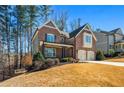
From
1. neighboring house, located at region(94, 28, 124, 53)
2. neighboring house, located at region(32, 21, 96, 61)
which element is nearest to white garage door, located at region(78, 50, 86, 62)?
neighboring house, located at region(32, 21, 96, 61)

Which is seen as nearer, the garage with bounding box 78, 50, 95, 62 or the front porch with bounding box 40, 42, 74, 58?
the front porch with bounding box 40, 42, 74, 58

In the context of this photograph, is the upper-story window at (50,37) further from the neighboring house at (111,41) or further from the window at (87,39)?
the neighboring house at (111,41)

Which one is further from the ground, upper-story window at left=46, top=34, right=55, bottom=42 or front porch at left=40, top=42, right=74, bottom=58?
upper-story window at left=46, top=34, right=55, bottom=42

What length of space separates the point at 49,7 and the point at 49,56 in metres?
3.82

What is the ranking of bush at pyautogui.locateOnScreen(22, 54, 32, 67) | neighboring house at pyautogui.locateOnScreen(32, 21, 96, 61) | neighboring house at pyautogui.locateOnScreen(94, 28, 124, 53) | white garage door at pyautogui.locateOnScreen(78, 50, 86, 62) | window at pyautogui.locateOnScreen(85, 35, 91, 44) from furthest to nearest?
neighboring house at pyautogui.locateOnScreen(94, 28, 124, 53), window at pyautogui.locateOnScreen(85, 35, 91, 44), white garage door at pyautogui.locateOnScreen(78, 50, 86, 62), neighboring house at pyautogui.locateOnScreen(32, 21, 96, 61), bush at pyautogui.locateOnScreen(22, 54, 32, 67)

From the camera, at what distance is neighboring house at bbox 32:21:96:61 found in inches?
537

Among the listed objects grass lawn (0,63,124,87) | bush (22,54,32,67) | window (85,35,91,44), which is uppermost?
window (85,35,91,44)

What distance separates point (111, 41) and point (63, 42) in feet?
27.9

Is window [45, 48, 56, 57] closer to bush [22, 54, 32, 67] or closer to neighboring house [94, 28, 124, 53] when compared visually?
bush [22, 54, 32, 67]

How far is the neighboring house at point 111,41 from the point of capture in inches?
812

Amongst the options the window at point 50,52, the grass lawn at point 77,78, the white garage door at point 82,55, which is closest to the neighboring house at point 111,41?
the white garage door at point 82,55

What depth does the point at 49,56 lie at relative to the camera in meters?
13.3

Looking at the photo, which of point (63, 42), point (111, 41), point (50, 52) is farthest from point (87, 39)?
point (111, 41)
